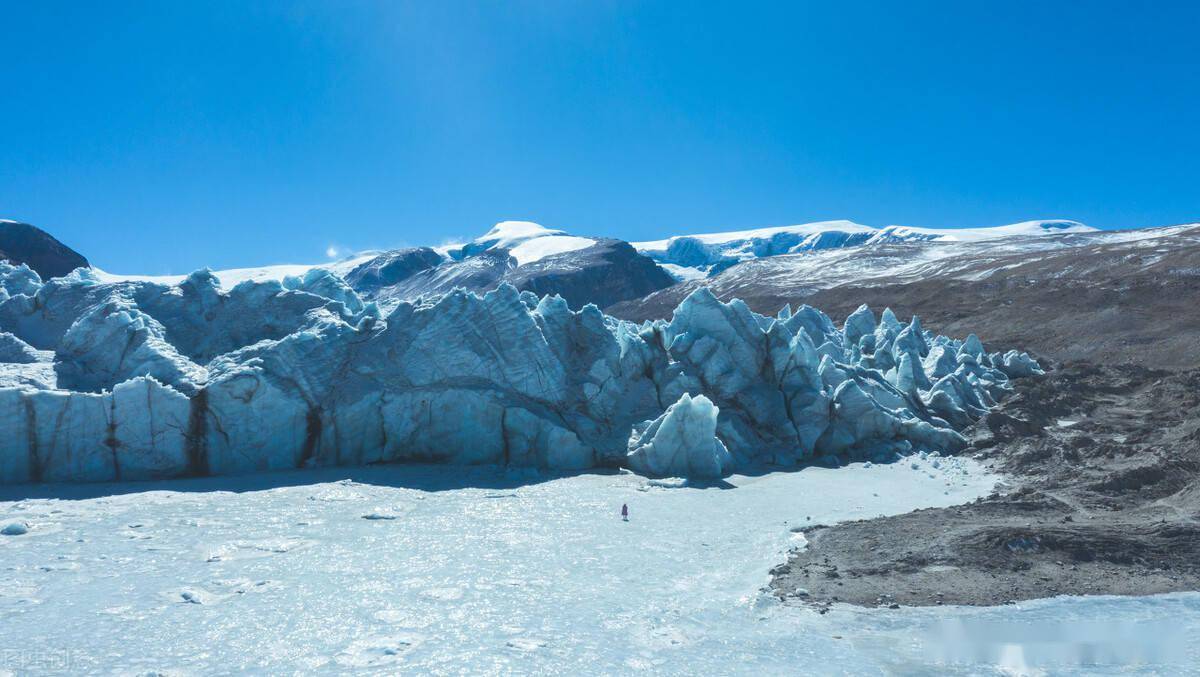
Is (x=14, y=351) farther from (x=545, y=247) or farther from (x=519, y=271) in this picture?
(x=545, y=247)

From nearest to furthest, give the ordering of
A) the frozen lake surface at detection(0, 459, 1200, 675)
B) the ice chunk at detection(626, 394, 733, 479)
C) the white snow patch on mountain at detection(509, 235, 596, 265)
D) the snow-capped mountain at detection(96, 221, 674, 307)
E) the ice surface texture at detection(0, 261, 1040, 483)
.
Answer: the frozen lake surface at detection(0, 459, 1200, 675)
the ice surface texture at detection(0, 261, 1040, 483)
the ice chunk at detection(626, 394, 733, 479)
the snow-capped mountain at detection(96, 221, 674, 307)
the white snow patch on mountain at detection(509, 235, 596, 265)

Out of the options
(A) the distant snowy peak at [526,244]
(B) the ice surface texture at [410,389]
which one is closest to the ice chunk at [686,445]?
(B) the ice surface texture at [410,389]

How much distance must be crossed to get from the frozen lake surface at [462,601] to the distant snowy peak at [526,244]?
137662 mm

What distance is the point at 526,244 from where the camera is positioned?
561ft

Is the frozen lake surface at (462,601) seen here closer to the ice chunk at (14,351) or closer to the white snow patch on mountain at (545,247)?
the ice chunk at (14,351)

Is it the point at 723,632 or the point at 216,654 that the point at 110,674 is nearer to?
the point at 216,654

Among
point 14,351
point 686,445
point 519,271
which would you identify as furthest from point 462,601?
point 519,271

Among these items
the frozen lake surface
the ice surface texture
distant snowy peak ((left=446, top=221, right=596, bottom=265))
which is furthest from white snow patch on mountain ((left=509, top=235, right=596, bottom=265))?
the frozen lake surface

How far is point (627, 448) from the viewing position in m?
20.2

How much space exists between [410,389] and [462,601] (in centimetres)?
1054

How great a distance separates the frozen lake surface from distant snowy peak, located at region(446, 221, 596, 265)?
452 feet

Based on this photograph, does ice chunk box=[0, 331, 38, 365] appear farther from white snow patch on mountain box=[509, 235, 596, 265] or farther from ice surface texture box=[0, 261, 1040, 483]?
white snow patch on mountain box=[509, 235, 596, 265]

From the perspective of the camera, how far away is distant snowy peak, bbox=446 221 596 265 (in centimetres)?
16025

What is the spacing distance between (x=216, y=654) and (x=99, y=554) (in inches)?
193
